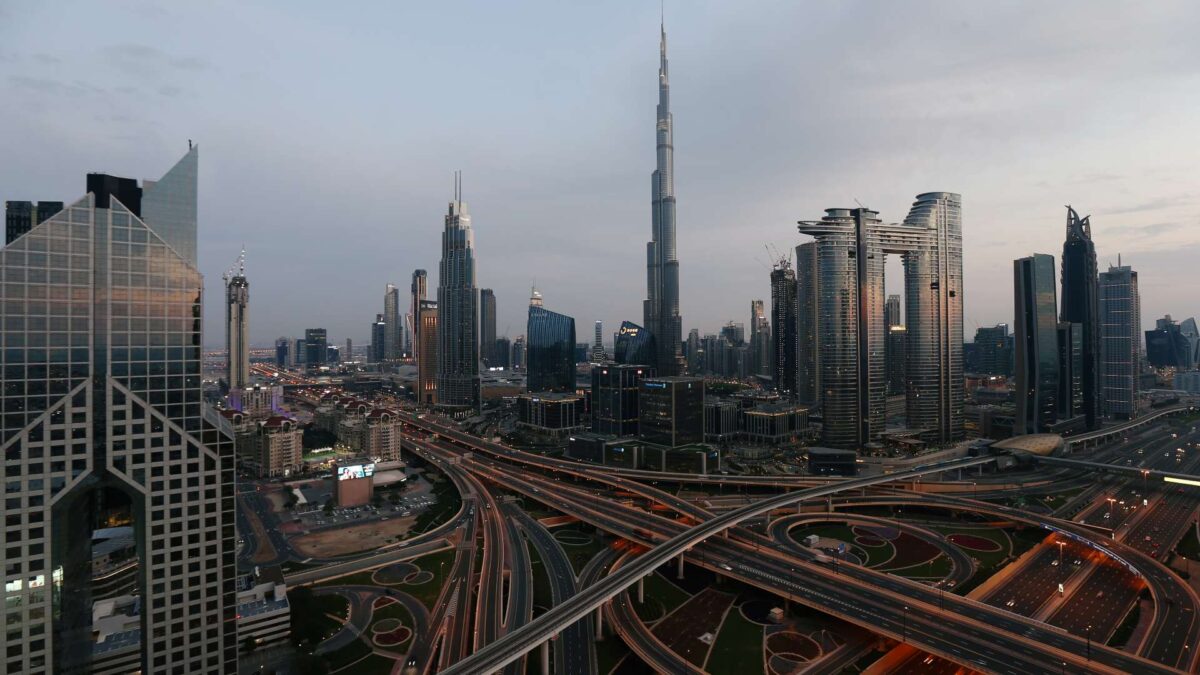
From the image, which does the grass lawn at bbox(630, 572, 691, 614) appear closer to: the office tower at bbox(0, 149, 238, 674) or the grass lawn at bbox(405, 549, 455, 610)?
the grass lawn at bbox(405, 549, 455, 610)

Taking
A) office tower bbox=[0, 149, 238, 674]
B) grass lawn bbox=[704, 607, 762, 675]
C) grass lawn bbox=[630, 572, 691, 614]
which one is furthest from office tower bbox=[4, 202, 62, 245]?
grass lawn bbox=[704, 607, 762, 675]

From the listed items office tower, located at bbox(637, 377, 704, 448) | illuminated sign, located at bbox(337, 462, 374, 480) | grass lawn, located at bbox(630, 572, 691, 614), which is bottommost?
grass lawn, located at bbox(630, 572, 691, 614)

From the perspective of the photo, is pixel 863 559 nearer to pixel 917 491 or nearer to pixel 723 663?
pixel 723 663

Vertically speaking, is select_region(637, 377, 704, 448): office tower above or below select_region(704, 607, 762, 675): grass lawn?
above

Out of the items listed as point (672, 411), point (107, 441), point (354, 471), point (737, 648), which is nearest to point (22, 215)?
point (107, 441)

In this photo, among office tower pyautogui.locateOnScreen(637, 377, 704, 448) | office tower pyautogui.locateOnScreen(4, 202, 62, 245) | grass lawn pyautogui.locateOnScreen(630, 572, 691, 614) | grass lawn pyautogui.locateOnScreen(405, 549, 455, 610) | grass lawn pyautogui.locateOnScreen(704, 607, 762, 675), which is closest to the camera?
office tower pyautogui.locateOnScreen(4, 202, 62, 245)
